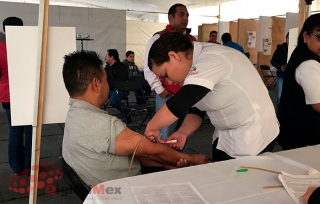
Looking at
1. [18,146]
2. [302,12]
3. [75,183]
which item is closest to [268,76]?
[302,12]

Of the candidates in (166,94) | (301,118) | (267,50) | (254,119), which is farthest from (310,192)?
(267,50)

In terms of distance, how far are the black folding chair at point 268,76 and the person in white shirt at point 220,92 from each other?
791 cm

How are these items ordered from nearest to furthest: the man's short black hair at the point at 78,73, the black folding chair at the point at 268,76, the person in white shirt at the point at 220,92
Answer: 1. the person in white shirt at the point at 220,92
2. the man's short black hair at the point at 78,73
3. the black folding chair at the point at 268,76

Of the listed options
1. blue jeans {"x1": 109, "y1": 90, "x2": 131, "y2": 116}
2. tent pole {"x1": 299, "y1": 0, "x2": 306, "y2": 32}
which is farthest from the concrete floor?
tent pole {"x1": 299, "y1": 0, "x2": 306, "y2": 32}

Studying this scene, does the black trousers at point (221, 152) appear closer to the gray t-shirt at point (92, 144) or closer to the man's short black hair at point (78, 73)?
the gray t-shirt at point (92, 144)

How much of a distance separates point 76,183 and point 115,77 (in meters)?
3.93

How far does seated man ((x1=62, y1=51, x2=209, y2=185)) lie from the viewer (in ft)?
3.94

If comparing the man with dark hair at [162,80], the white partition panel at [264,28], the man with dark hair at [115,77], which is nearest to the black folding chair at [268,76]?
the white partition panel at [264,28]

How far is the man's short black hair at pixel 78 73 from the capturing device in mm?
1309

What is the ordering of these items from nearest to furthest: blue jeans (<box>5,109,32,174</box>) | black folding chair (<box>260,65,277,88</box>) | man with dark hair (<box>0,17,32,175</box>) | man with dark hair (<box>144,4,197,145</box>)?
man with dark hair (<box>144,4,197,145</box>)
man with dark hair (<box>0,17,32,175</box>)
blue jeans (<box>5,109,32,174</box>)
black folding chair (<box>260,65,277,88</box>)

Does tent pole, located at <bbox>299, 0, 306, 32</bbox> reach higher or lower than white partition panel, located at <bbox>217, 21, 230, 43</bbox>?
lower

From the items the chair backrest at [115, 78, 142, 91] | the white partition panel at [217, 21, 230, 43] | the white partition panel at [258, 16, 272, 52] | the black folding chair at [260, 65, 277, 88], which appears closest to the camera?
the chair backrest at [115, 78, 142, 91]

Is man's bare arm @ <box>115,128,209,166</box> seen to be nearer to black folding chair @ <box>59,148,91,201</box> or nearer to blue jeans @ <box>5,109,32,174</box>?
black folding chair @ <box>59,148,91,201</box>

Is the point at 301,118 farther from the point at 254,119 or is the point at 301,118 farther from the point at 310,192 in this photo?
the point at 310,192
